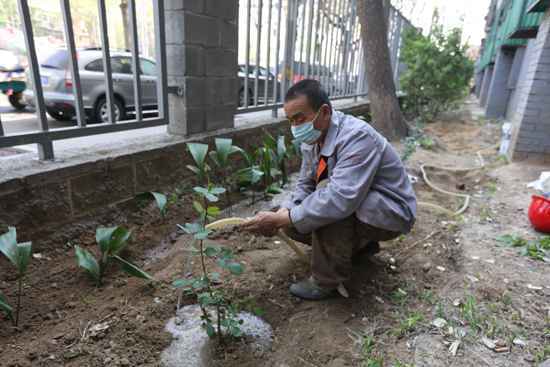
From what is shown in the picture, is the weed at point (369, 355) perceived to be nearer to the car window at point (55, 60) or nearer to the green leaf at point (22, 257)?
the green leaf at point (22, 257)

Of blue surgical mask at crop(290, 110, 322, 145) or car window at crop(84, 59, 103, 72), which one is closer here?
blue surgical mask at crop(290, 110, 322, 145)

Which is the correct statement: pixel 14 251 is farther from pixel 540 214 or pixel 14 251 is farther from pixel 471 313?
pixel 540 214

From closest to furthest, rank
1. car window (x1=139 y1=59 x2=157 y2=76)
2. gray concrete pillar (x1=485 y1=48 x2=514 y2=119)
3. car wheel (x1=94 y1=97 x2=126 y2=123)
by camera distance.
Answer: car window (x1=139 y1=59 x2=157 y2=76) < car wheel (x1=94 y1=97 x2=126 y2=123) < gray concrete pillar (x1=485 y1=48 x2=514 y2=119)

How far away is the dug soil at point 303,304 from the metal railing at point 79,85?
0.56 m

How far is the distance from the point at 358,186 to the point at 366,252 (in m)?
0.73

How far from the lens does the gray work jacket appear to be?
64.2 inches

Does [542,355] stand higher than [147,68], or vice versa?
[147,68]

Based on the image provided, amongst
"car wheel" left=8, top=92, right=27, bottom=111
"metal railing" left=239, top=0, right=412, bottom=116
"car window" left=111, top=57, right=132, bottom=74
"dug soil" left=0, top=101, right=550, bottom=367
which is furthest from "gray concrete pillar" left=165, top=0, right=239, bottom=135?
"car window" left=111, top=57, right=132, bottom=74

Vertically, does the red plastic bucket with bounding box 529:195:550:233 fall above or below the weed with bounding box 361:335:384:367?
above

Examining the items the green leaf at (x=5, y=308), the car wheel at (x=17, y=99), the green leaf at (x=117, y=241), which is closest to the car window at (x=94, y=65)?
the car wheel at (x=17, y=99)

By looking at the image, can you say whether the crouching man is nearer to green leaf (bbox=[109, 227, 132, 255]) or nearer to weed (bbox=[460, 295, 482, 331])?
weed (bbox=[460, 295, 482, 331])

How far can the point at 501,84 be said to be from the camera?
9.76 metres

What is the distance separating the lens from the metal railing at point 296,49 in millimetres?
3621

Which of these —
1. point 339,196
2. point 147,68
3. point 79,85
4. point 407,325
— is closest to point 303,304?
point 407,325
